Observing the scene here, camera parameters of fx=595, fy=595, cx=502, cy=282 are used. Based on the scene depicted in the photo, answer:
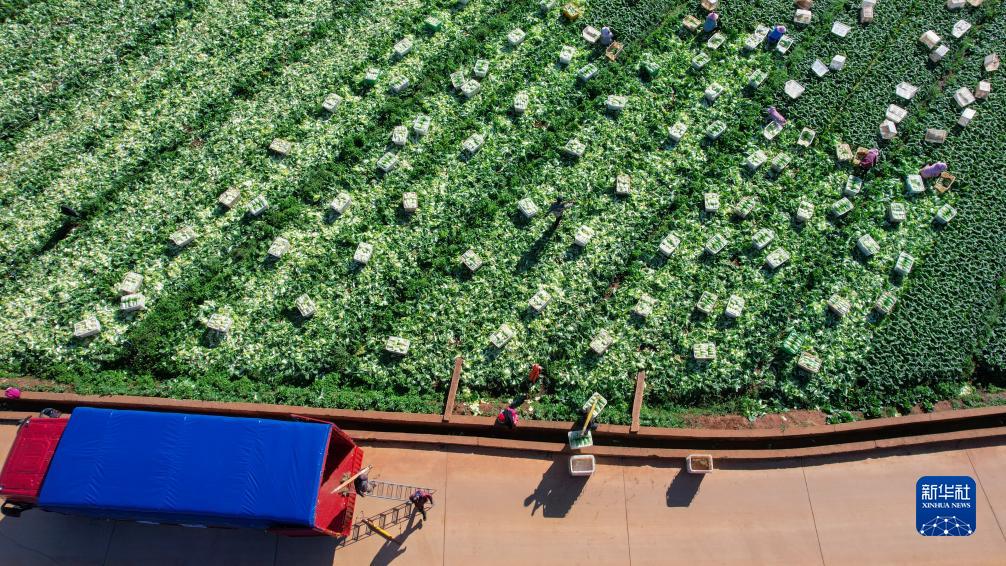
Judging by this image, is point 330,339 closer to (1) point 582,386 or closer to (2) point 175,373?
(2) point 175,373

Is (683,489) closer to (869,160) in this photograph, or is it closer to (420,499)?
(420,499)

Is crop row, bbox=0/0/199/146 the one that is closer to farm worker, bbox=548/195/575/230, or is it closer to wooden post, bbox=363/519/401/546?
farm worker, bbox=548/195/575/230

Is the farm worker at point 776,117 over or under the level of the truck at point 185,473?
over

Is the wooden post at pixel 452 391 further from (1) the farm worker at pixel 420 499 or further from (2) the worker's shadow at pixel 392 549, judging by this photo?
(2) the worker's shadow at pixel 392 549

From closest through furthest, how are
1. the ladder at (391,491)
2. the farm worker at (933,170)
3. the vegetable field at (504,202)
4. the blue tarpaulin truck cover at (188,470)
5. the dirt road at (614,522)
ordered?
the blue tarpaulin truck cover at (188,470) → the dirt road at (614,522) → the ladder at (391,491) → the vegetable field at (504,202) → the farm worker at (933,170)

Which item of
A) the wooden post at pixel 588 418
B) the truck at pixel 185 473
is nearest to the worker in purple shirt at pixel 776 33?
the wooden post at pixel 588 418

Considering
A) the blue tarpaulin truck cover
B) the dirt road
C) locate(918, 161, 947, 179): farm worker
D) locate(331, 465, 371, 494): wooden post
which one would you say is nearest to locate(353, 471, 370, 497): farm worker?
locate(331, 465, 371, 494): wooden post
